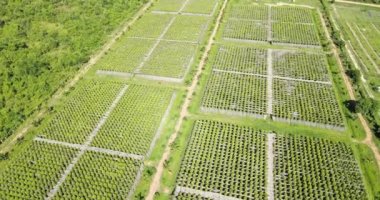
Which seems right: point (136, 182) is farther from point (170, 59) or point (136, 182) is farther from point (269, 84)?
point (170, 59)

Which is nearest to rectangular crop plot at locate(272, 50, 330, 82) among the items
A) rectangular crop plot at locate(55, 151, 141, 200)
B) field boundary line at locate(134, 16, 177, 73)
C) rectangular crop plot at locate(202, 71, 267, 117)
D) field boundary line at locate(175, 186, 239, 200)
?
rectangular crop plot at locate(202, 71, 267, 117)

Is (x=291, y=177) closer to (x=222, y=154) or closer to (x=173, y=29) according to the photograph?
(x=222, y=154)

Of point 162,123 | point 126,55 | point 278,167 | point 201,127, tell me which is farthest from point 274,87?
point 126,55

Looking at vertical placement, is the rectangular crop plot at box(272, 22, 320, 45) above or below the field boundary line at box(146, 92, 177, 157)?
above

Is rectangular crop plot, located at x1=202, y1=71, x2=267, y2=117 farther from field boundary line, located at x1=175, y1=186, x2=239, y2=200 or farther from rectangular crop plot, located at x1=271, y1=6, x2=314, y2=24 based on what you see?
rectangular crop plot, located at x1=271, y1=6, x2=314, y2=24

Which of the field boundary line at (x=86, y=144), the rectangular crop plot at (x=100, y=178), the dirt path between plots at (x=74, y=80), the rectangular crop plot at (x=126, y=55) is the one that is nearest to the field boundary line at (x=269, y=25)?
the rectangular crop plot at (x=126, y=55)

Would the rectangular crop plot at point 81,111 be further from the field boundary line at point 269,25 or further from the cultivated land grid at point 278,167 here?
the field boundary line at point 269,25
